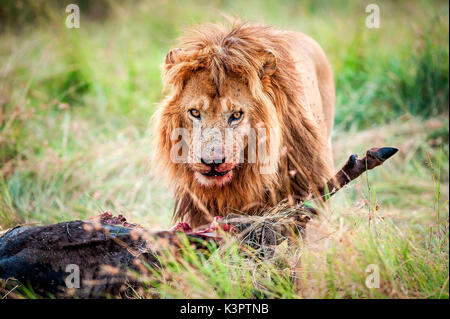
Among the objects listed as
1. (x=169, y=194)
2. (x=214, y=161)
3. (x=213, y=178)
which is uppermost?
(x=214, y=161)

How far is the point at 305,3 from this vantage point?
10367mm

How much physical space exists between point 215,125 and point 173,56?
2.12ft

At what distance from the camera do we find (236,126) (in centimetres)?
306

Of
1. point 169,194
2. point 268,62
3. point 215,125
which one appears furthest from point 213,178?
point 169,194

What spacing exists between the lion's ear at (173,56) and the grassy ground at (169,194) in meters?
0.71

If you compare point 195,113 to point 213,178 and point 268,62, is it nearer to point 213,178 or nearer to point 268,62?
point 213,178

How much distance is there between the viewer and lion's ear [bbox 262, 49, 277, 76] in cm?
318

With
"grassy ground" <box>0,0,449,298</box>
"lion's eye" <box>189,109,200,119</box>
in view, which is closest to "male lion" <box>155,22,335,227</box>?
"lion's eye" <box>189,109,200,119</box>

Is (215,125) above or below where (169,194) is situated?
above

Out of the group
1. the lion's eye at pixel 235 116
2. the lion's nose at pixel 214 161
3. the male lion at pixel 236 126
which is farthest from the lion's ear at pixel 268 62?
the lion's nose at pixel 214 161

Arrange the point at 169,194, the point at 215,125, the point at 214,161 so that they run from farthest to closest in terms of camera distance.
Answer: the point at 169,194 → the point at 215,125 → the point at 214,161

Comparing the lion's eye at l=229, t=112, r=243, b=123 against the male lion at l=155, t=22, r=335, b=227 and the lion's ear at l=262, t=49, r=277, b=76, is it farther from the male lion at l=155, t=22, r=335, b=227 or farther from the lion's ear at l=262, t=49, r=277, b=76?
the lion's ear at l=262, t=49, r=277, b=76

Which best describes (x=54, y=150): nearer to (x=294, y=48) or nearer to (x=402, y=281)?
(x=294, y=48)
